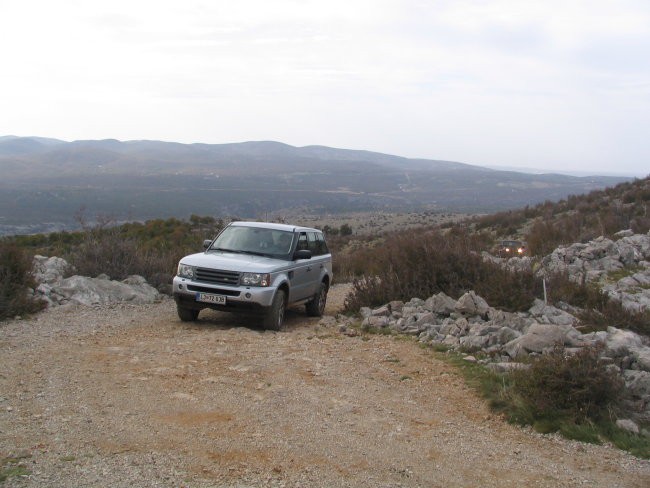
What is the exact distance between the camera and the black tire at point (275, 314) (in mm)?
10086

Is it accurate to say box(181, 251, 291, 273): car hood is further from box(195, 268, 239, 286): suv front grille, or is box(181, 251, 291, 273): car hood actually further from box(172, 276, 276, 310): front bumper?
box(172, 276, 276, 310): front bumper

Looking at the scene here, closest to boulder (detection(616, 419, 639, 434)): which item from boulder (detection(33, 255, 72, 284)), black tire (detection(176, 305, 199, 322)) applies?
black tire (detection(176, 305, 199, 322))

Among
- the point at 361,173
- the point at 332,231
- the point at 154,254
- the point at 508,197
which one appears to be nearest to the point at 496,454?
the point at 154,254

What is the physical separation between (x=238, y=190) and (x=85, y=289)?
87503 millimetres

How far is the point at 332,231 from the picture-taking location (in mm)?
43625

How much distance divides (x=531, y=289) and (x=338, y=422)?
632 cm

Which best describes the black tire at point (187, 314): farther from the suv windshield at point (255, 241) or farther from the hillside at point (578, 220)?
the hillside at point (578, 220)

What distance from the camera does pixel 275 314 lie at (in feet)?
33.3

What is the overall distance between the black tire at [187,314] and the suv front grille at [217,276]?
2.46 ft

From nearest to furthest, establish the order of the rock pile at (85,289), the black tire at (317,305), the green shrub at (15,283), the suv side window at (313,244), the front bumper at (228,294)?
the front bumper at (228,294) → the green shrub at (15,283) → the rock pile at (85,289) → the suv side window at (313,244) → the black tire at (317,305)

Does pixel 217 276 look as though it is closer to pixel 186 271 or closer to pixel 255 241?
pixel 186 271

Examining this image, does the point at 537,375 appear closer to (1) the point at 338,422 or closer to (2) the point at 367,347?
(1) the point at 338,422

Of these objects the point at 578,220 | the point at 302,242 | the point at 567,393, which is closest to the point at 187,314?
the point at 302,242

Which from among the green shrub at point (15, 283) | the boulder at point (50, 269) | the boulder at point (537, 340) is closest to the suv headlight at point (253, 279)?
the green shrub at point (15, 283)
